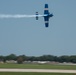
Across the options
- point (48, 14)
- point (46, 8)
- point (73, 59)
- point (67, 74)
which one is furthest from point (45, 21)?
point (73, 59)

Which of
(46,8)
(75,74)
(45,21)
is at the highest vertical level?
(46,8)

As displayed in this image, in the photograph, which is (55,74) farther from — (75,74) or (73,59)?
(73,59)

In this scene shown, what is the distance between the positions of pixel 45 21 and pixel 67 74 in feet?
54.3

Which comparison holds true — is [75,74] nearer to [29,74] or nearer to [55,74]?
[55,74]

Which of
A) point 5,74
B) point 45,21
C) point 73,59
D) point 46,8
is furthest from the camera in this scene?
point 73,59

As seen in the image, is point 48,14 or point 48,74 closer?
point 48,74

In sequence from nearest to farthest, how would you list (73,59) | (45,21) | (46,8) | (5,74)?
1. (5,74)
2. (45,21)
3. (46,8)
4. (73,59)

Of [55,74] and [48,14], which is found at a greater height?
[48,14]

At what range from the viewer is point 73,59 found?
197 m

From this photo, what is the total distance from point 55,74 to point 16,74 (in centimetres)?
572

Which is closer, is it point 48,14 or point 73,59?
point 48,14

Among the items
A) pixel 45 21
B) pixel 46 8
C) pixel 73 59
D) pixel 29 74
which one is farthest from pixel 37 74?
pixel 73 59

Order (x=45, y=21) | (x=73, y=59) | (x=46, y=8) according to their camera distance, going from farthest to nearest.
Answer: (x=73, y=59), (x=46, y=8), (x=45, y=21)

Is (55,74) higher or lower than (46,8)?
lower
